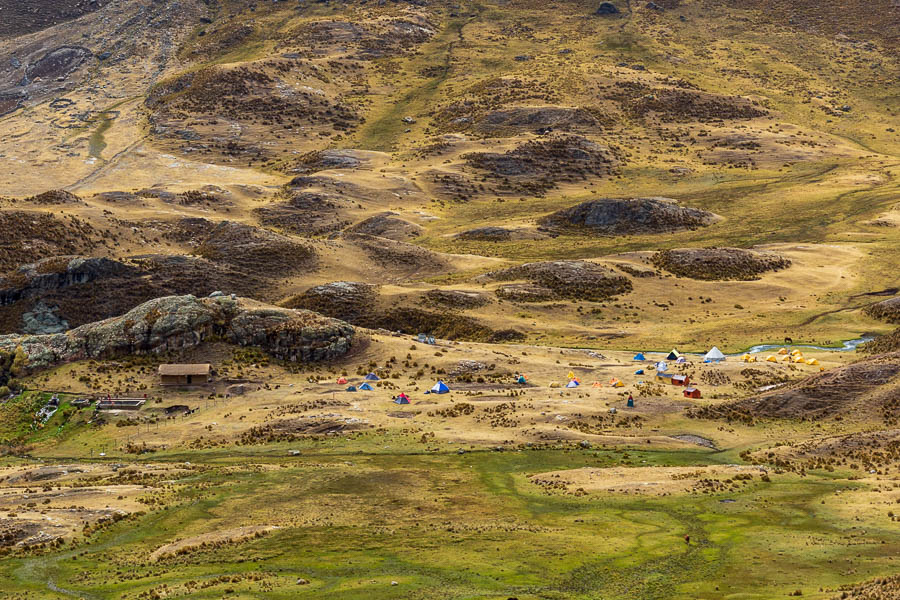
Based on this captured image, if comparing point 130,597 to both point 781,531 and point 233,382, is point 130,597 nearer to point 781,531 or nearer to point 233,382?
point 781,531

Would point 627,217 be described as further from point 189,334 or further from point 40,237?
point 40,237

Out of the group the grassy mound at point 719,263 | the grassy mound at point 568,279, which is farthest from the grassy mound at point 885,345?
the grassy mound at point 719,263

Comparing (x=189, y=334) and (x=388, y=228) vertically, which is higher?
(x=189, y=334)

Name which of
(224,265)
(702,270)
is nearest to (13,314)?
(224,265)

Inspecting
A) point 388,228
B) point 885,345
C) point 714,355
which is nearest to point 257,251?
point 388,228

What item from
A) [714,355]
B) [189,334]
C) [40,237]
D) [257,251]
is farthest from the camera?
[257,251]
